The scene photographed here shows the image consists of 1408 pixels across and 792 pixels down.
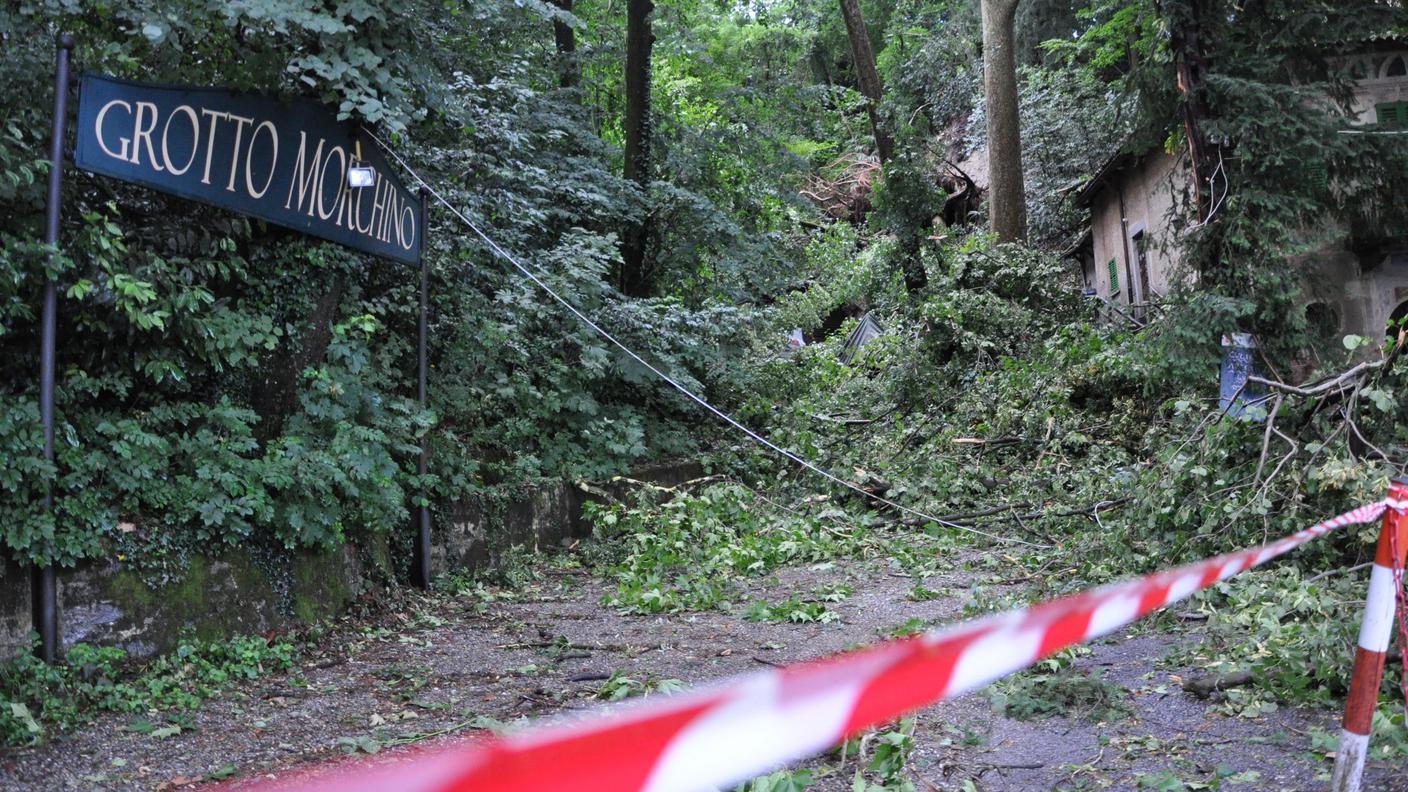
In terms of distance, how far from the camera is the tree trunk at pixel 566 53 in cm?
1384

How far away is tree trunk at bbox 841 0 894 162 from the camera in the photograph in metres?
17.5

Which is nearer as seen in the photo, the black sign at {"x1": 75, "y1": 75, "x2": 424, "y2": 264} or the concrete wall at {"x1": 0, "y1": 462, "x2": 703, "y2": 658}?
the concrete wall at {"x1": 0, "y1": 462, "x2": 703, "y2": 658}

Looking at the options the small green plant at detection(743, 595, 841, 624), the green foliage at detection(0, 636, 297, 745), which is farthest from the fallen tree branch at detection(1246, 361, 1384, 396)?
the green foliage at detection(0, 636, 297, 745)

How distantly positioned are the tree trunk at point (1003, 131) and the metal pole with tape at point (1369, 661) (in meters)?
15.5

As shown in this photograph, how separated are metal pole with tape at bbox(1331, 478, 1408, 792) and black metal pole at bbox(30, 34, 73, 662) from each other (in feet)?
16.9

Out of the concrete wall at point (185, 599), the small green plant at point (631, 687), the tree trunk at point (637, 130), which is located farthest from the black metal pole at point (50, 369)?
the tree trunk at point (637, 130)

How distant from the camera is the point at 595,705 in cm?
486

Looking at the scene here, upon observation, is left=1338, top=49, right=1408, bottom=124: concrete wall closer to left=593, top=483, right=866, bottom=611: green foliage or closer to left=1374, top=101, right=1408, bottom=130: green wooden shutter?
left=1374, top=101, right=1408, bottom=130: green wooden shutter

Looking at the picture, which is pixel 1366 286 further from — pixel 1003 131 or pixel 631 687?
pixel 631 687

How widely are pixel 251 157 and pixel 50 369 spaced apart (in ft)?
5.59

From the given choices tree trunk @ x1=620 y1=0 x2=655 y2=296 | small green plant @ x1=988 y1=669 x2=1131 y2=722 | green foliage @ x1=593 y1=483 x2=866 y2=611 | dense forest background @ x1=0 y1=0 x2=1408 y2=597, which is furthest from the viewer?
tree trunk @ x1=620 y1=0 x2=655 y2=296

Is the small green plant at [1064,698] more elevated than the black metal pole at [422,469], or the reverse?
the black metal pole at [422,469]

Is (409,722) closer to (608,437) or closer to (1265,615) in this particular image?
(1265,615)

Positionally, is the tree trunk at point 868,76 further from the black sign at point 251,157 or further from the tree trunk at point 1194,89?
the black sign at point 251,157
